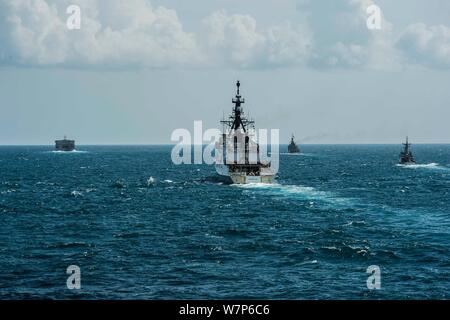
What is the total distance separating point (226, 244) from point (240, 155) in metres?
56.5

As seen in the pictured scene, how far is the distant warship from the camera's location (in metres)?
101

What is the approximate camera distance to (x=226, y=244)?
48.9m

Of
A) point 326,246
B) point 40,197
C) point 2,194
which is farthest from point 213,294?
point 2,194

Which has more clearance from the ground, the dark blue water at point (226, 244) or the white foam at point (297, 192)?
the white foam at point (297, 192)

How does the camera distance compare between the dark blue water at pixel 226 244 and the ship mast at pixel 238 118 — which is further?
the ship mast at pixel 238 118

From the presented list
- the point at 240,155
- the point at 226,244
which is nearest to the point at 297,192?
the point at 240,155

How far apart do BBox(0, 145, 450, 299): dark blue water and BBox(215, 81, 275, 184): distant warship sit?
688 cm

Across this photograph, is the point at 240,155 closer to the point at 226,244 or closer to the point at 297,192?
the point at 297,192

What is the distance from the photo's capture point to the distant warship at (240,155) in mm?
100750

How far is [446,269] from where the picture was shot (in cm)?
3956

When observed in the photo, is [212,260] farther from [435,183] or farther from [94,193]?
[435,183]

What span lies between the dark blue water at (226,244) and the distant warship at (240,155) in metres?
6.88

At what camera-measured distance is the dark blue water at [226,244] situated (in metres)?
34.4

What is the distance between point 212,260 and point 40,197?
56.0 meters
